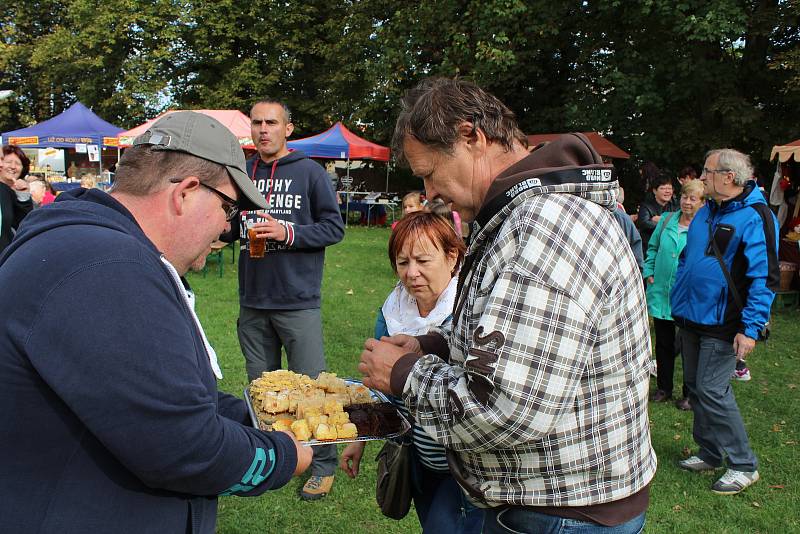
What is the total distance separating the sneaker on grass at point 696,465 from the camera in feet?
16.0

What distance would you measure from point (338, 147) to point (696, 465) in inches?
685

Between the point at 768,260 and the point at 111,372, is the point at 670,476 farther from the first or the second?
the point at 111,372

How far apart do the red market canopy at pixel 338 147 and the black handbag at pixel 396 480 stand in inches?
729

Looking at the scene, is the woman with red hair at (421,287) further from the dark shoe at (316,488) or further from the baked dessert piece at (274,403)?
the dark shoe at (316,488)

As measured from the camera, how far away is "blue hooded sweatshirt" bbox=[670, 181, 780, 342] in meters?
4.32

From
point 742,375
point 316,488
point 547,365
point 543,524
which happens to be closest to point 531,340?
point 547,365

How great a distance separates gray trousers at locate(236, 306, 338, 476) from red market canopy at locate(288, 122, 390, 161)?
16457 millimetres

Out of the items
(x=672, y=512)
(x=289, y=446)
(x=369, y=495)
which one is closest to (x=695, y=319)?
(x=672, y=512)

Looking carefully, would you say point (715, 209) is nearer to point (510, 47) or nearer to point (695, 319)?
point (695, 319)

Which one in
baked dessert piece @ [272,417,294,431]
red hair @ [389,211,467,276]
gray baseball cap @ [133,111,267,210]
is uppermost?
gray baseball cap @ [133,111,267,210]

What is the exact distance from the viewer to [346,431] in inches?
92.4

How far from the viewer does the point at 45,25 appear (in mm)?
37469

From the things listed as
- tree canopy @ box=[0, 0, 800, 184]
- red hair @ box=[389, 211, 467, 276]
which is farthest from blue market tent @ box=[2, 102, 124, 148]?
red hair @ box=[389, 211, 467, 276]

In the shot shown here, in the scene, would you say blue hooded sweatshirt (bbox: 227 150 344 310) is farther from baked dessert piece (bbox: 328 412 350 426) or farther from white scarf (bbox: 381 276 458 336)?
baked dessert piece (bbox: 328 412 350 426)
